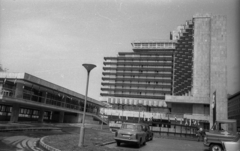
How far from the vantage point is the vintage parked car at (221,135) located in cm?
1565

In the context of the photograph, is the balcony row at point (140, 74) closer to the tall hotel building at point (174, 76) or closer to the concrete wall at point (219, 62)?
the tall hotel building at point (174, 76)

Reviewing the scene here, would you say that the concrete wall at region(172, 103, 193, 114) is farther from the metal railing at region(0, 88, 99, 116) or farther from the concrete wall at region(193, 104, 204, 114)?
the metal railing at region(0, 88, 99, 116)

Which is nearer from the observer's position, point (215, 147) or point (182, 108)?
point (215, 147)

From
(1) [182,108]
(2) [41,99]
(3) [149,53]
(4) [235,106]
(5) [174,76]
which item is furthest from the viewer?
(4) [235,106]

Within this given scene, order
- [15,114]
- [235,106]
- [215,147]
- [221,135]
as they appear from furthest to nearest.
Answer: [235,106]
[15,114]
[215,147]
[221,135]

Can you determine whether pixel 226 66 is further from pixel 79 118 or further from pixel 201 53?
pixel 79 118

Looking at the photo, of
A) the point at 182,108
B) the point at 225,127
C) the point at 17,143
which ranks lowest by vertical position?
the point at 17,143

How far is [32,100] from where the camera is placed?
33188 millimetres

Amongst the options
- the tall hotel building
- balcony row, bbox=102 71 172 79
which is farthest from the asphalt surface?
balcony row, bbox=102 71 172 79

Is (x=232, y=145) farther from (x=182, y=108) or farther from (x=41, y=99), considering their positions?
(x=182, y=108)

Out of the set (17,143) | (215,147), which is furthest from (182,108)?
(17,143)

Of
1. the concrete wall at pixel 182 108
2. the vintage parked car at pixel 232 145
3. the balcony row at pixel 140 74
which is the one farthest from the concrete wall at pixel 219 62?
the vintage parked car at pixel 232 145

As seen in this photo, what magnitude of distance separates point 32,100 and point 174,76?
229 feet

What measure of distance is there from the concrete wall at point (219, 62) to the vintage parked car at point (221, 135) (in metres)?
49.5
